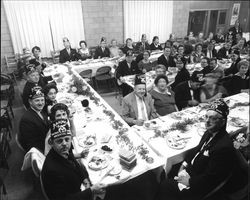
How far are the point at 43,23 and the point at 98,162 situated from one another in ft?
24.5

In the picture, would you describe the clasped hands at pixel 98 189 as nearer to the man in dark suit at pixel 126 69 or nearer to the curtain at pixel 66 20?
the man in dark suit at pixel 126 69

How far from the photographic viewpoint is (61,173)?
1.94 metres

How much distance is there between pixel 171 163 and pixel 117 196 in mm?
811

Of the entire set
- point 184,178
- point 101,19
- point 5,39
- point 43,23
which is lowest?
point 184,178

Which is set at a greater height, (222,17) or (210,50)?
(222,17)

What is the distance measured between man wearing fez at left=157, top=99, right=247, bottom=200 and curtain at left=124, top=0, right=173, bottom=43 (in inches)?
323

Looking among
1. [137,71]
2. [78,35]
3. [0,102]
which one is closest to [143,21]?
[78,35]

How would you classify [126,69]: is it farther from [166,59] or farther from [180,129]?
[180,129]

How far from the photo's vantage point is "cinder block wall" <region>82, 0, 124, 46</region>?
898 cm

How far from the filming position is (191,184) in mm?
2375

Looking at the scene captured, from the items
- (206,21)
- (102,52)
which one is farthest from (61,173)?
(206,21)

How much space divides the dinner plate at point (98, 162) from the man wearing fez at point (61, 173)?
299mm

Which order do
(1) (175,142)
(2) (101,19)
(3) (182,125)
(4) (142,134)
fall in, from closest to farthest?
1. (1) (175,142)
2. (4) (142,134)
3. (3) (182,125)
4. (2) (101,19)

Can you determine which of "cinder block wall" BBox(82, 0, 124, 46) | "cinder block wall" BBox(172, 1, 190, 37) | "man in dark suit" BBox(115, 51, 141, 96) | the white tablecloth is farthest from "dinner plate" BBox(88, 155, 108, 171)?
"cinder block wall" BBox(172, 1, 190, 37)
